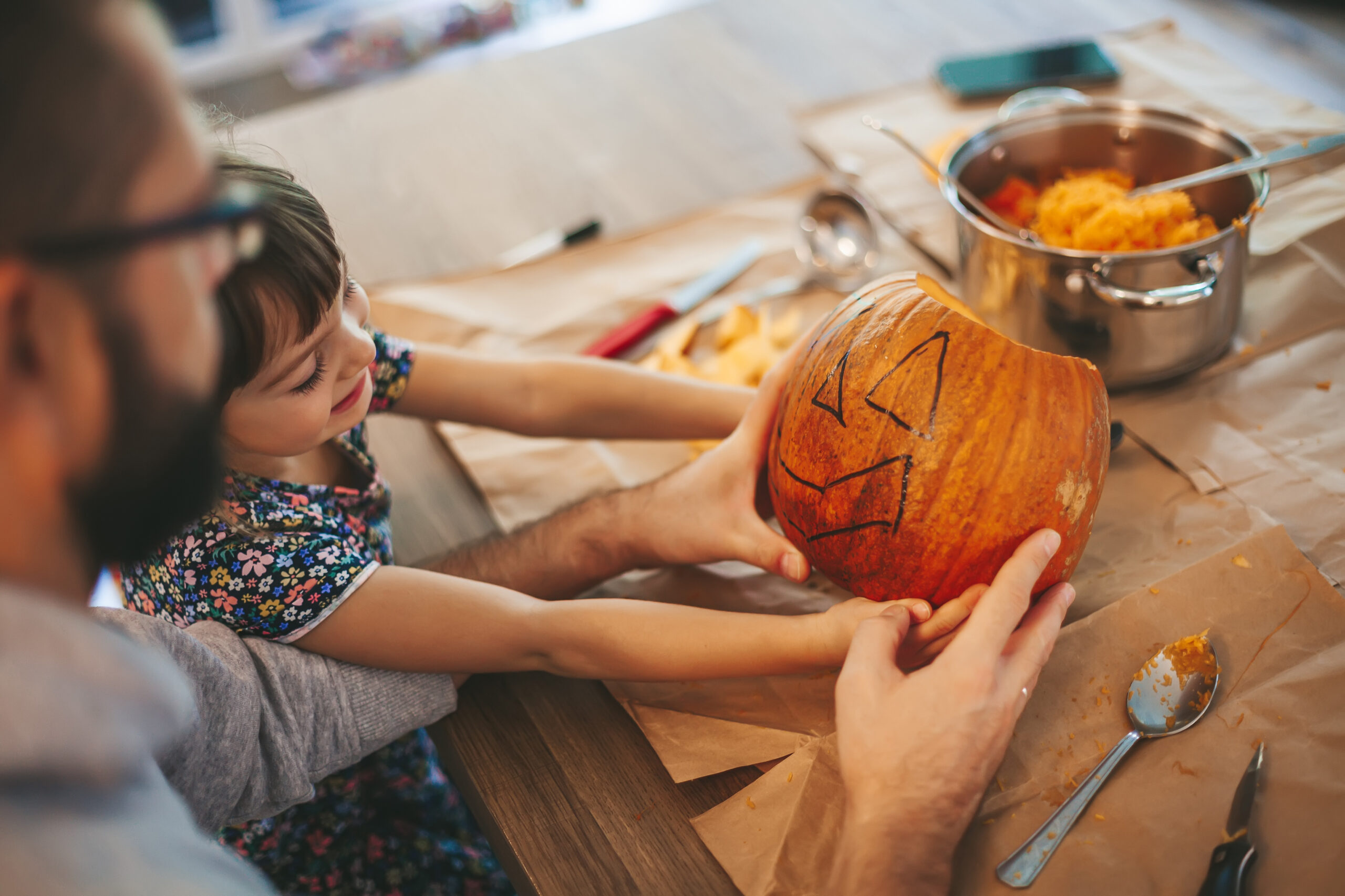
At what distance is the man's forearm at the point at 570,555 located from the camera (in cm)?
102

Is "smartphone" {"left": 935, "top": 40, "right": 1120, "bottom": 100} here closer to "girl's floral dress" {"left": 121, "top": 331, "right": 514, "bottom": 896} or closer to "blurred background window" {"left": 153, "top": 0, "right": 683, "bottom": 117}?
"girl's floral dress" {"left": 121, "top": 331, "right": 514, "bottom": 896}

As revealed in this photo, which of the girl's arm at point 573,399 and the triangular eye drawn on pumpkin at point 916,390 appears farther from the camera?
the girl's arm at point 573,399

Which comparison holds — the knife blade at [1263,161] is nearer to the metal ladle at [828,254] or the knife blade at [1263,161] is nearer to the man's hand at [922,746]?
the metal ladle at [828,254]

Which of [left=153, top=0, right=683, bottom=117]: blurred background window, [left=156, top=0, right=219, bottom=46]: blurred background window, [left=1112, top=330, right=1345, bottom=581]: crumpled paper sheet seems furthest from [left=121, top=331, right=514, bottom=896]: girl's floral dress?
[left=156, top=0, right=219, bottom=46]: blurred background window

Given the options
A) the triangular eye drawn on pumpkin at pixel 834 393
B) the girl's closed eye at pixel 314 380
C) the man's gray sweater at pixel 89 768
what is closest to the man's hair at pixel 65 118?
the man's gray sweater at pixel 89 768

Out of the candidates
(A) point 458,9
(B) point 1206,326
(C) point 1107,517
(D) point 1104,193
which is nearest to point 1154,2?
(D) point 1104,193

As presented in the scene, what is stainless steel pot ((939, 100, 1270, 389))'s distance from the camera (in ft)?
3.22

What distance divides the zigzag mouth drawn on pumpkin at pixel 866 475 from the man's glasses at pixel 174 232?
1.65 feet

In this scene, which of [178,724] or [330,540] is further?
[330,540]

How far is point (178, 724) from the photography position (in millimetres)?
525

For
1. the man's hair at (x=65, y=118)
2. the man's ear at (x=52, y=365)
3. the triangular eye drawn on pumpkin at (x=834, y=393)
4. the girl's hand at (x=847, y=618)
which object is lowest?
the girl's hand at (x=847, y=618)

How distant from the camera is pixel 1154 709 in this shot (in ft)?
2.62

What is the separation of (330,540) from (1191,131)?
1084 millimetres

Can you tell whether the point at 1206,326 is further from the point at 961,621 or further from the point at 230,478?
the point at 230,478
